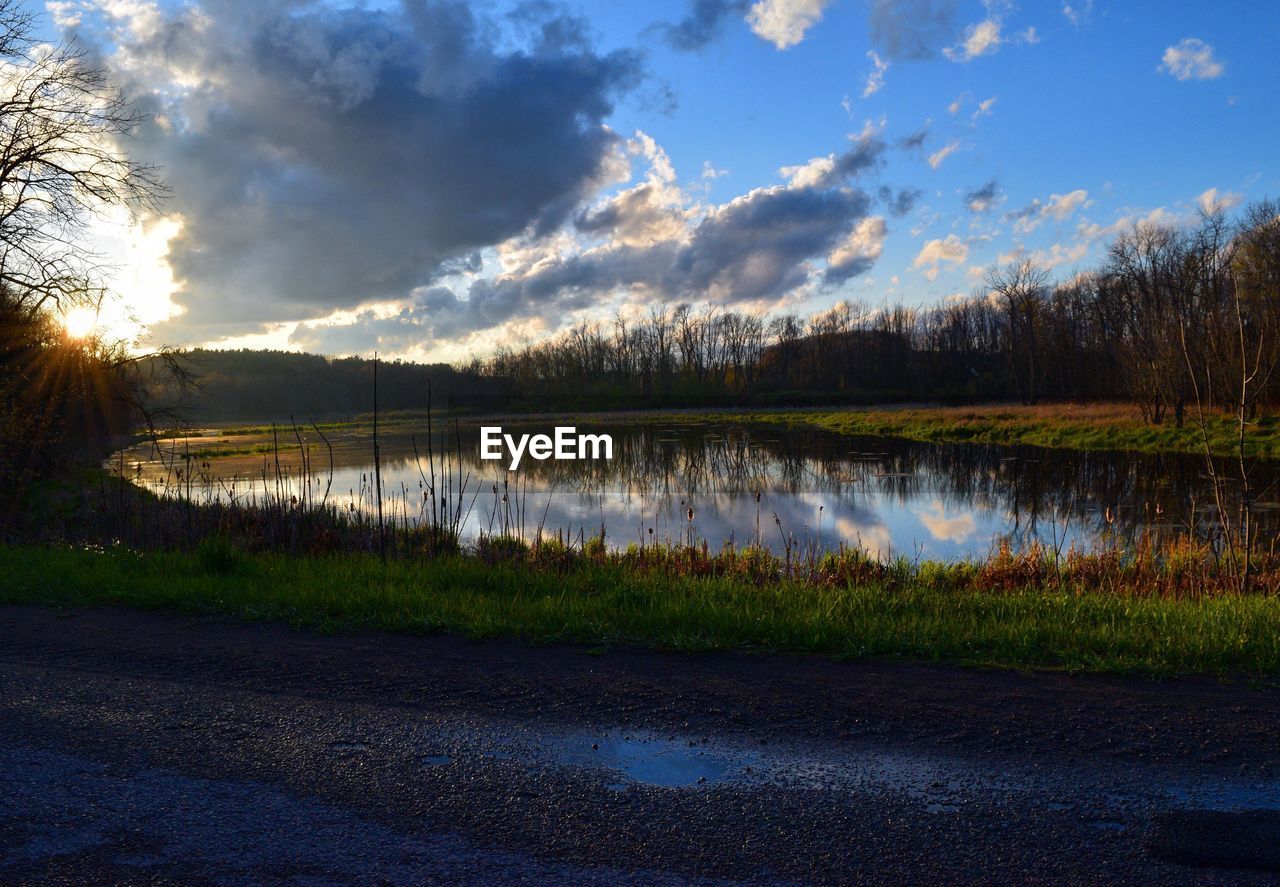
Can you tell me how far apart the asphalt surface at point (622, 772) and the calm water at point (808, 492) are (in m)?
6.92

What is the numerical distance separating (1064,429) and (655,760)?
146 ft

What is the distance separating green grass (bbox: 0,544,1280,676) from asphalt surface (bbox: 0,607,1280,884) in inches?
21.4

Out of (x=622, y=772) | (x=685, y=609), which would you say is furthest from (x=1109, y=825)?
(x=685, y=609)

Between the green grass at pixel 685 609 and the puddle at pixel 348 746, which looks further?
the green grass at pixel 685 609

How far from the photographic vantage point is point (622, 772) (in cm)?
481

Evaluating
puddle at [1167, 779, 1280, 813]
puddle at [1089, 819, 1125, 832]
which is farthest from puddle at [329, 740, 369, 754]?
puddle at [1167, 779, 1280, 813]

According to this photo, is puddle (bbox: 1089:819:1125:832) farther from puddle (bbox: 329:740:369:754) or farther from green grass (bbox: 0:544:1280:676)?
puddle (bbox: 329:740:369:754)

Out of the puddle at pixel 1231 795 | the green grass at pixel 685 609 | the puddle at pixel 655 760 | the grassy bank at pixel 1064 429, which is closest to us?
the puddle at pixel 1231 795

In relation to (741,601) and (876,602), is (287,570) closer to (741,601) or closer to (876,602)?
(741,601)

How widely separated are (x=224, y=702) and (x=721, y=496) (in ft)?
66.2

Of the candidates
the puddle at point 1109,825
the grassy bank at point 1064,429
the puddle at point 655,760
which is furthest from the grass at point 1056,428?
the puddle at point 655,760

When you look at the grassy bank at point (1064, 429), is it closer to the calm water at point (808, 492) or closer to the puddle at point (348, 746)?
the calm water at point (808, 492)

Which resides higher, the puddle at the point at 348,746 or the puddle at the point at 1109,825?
the puddle at the point at 348,746

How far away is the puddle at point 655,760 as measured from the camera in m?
4.74
